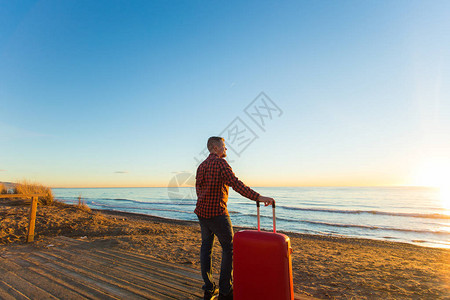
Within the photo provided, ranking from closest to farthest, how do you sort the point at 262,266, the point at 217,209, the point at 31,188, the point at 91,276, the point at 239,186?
the point at 262,266 < the point at 239,186 < the point at 217,209 < the point at 91,276 < the point at 31,188

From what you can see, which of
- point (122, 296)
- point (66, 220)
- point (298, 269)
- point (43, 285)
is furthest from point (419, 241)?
point (66, 220)

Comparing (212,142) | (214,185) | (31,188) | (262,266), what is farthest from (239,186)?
(31,188)

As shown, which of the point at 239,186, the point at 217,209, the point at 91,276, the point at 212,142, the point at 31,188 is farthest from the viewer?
the point at 31,188

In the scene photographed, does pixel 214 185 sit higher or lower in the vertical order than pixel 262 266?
higher

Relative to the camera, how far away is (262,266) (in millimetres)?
2109

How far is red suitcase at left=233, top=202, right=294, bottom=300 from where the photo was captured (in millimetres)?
2027

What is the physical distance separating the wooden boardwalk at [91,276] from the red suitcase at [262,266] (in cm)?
87

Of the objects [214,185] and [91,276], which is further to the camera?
[91,276]

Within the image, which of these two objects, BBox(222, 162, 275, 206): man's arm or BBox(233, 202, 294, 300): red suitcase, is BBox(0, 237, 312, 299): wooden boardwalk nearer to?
BBox(233, 202, 294, 300): red suitcase

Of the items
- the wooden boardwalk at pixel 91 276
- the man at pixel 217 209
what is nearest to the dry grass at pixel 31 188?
the wooden boardwalk at pixel 91 276

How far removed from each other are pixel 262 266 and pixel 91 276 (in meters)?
2.65

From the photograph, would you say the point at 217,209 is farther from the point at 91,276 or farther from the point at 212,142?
the point at 91,276

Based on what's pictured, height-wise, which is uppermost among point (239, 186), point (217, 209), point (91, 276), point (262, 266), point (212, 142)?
point (212, 142)

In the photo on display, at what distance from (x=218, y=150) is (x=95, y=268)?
113 inches
